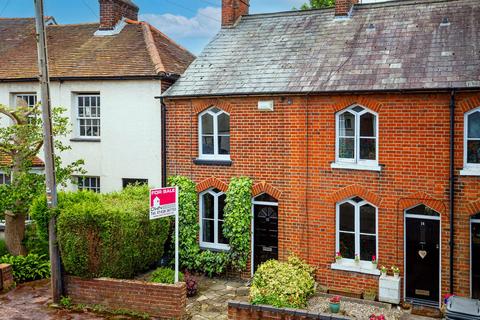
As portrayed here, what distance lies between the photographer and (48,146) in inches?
515

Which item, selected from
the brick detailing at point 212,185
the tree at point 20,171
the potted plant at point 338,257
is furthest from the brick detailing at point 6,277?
the potted plant at point 338,257

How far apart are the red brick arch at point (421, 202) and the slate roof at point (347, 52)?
112 inches

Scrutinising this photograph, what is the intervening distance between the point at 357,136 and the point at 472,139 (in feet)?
9.54

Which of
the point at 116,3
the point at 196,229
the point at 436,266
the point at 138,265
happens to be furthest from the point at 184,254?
the point at 116,3

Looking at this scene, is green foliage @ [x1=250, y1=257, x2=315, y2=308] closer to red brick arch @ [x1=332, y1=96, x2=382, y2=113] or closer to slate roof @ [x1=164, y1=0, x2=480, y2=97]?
red brick arch @ [x1=332, y1=96, x2=382, y2=113]

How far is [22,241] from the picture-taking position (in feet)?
54.9

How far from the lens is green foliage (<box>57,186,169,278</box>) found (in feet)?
42.9

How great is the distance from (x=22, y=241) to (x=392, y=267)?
11.7m

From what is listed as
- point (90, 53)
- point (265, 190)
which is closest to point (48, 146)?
point (265, 190)

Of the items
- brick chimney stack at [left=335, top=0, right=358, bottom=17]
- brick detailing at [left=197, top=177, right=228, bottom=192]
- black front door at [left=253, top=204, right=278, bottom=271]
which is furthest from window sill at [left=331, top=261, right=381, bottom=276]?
brick chimney stack at [left=335, top=0, right=358, bottom=17]

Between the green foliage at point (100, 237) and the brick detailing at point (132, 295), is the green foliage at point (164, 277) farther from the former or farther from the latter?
the brick detailing at point (132, 295)

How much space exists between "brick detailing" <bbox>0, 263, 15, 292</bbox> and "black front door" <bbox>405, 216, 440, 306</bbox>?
444 inches

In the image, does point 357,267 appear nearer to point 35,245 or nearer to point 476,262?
point 476,262

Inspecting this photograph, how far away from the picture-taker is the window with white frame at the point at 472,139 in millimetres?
12797
